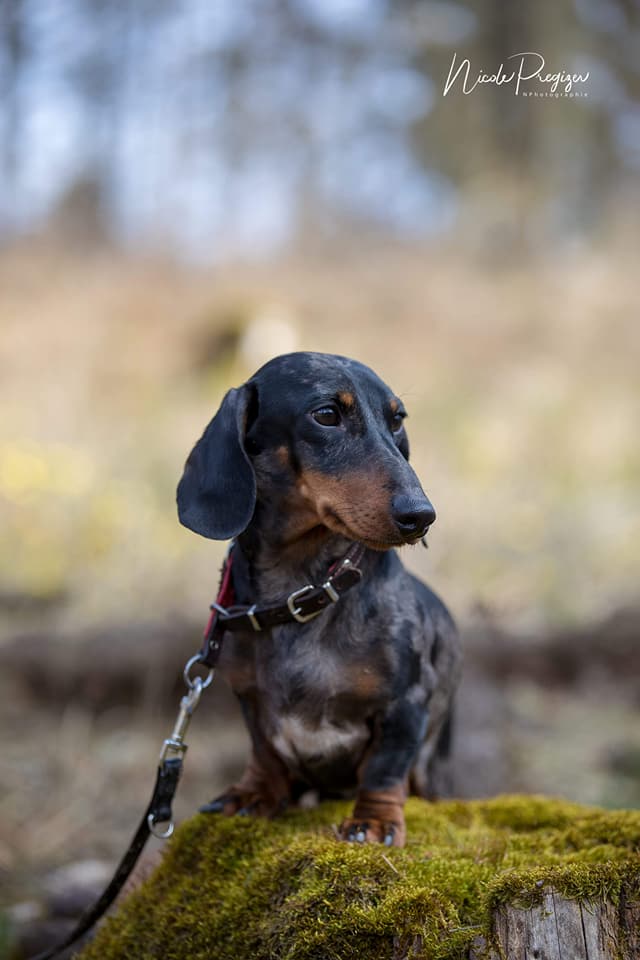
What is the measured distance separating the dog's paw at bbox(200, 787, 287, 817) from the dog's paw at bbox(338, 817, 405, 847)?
33cm

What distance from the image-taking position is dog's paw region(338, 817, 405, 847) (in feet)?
7.37

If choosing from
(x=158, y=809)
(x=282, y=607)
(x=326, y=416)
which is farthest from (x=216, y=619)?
(x=326, y=416)

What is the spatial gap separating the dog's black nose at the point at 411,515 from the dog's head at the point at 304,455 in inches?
1.2

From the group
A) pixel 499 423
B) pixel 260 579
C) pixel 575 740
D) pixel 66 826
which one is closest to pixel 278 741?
pixel 260 579

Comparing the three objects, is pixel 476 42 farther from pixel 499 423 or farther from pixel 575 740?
pixel 575 740

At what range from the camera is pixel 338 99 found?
18.3 metres

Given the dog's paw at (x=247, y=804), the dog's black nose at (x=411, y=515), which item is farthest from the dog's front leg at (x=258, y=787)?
the dog's black nose at (x=411, y=515)

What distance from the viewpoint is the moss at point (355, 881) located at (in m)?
1.91

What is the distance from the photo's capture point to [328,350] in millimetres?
14375

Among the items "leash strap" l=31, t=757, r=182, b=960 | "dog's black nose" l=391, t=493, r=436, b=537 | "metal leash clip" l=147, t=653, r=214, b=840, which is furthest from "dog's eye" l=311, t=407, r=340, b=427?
"leash strap" l=31, t=757, r=182, b=960

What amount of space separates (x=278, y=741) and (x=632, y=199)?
1792 centimetres

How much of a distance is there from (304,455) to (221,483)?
217 millimetres

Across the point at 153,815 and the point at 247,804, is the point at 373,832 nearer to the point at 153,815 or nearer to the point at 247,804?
the point at 247,804

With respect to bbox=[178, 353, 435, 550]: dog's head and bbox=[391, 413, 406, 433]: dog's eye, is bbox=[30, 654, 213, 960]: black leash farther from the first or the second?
bbox=[391, 413, 406, 433]: dog's eye
